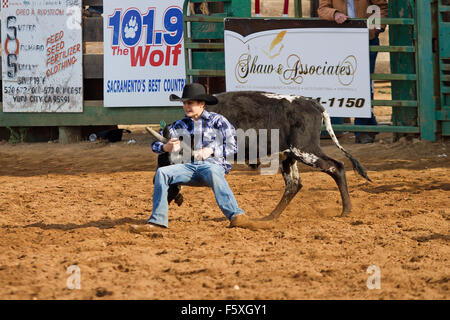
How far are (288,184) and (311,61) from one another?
3.46 metres

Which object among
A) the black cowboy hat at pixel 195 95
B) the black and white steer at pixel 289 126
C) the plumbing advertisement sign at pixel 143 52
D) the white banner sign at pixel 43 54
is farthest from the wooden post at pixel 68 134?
the black cowboy hat at pixel 195 95

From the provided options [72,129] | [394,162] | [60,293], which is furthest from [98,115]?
[60,293]

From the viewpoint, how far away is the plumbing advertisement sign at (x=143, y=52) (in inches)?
430

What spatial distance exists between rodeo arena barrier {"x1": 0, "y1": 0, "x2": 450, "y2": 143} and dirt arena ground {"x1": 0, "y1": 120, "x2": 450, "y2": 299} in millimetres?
1025

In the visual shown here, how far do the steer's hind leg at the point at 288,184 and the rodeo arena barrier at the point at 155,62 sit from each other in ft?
9.86

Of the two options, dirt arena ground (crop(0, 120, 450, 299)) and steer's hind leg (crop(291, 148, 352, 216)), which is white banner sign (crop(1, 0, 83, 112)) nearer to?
dirt arena ground (crop(0, 120, 450, 299))

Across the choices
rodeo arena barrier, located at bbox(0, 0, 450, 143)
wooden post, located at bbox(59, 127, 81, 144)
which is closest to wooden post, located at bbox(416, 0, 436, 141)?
rodeo arena barrier, located at bbox(0, 0, 450, 143)

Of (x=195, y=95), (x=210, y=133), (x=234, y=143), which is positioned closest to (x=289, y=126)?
(x=234, y=143)

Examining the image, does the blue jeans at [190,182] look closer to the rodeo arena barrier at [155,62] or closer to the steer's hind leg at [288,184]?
the steer's hind leg at [288,184]

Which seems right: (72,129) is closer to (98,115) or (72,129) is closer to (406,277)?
(98,115)

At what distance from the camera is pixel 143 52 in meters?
11.0

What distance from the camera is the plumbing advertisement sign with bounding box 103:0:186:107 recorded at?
430 inches

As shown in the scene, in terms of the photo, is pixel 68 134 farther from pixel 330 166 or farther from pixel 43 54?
pixel 330 166
